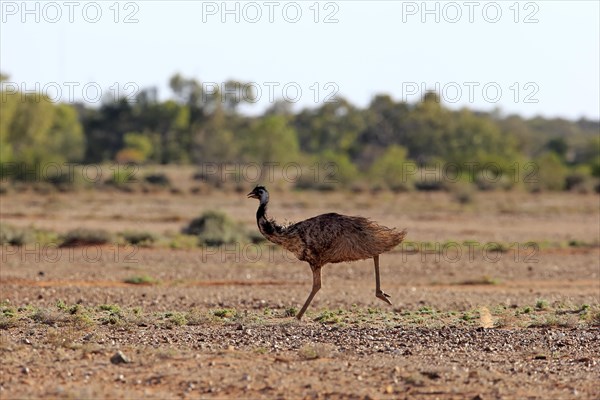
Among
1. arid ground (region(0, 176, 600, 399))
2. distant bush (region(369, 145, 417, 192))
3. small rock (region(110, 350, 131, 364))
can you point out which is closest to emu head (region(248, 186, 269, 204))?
arid ground (region(0, 176, 600, 399))

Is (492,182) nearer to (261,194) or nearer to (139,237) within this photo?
(139,237)

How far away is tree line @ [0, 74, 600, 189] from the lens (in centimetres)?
7475

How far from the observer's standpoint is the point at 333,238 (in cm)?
1482

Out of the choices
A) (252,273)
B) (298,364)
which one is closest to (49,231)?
(252,273)

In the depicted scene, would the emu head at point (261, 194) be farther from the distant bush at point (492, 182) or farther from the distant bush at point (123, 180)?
the distant bush at point (492, 182)

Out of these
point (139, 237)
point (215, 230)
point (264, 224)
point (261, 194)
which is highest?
point (261, 194)

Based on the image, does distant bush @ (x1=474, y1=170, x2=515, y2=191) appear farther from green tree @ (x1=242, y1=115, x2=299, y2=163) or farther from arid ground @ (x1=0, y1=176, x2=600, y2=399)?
arid ground @ (x1=0, y1=176, x2=600, y2=399)

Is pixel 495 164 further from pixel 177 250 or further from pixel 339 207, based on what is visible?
pixel 177 250

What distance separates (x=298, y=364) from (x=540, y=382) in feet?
7.60

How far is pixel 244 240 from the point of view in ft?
103

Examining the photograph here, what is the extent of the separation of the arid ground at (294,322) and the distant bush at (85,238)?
0.52m

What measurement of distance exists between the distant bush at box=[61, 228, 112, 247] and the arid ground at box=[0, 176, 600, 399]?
0.52 metres

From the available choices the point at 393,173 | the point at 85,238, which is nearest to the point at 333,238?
the point at 85,238

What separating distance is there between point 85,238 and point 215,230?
4.26 m
